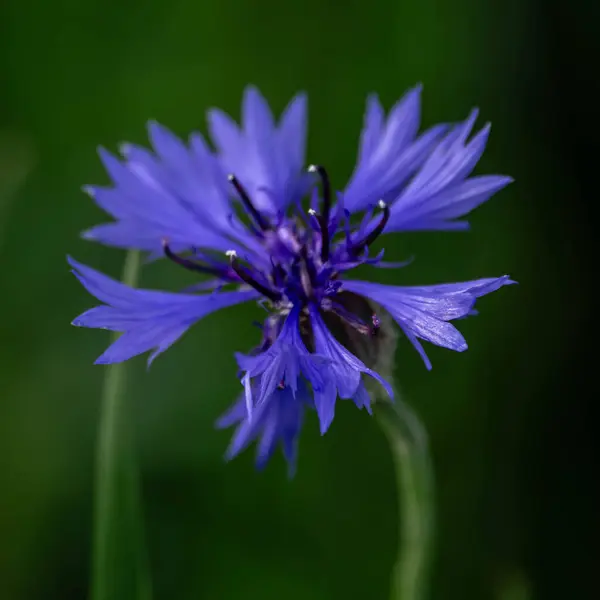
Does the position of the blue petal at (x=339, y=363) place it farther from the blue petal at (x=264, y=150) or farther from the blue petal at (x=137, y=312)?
the blue petal at (x=264, y=150)

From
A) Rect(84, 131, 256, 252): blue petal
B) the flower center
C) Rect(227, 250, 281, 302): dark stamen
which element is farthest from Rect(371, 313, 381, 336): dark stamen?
Rect(84, 131, 256, 252): blue petal

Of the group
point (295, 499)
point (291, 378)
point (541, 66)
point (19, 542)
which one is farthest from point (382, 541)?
point (541, 66)

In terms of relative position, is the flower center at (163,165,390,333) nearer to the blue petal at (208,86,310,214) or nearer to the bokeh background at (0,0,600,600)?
the blue petal at (208,86,310,214)

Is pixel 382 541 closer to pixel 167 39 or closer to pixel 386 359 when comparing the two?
pixel 386 359

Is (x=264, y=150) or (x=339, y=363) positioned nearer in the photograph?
(x=339, y=363)

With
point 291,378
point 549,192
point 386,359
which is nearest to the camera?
point 291,378

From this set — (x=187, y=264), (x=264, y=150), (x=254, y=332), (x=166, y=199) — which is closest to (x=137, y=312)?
(x=187, y=264)

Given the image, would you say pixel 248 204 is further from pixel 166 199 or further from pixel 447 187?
pixel 447 187
